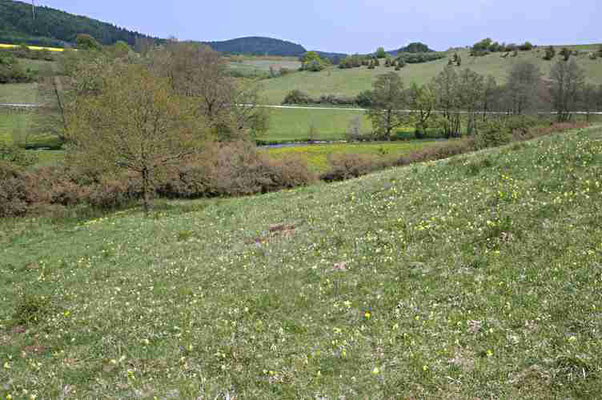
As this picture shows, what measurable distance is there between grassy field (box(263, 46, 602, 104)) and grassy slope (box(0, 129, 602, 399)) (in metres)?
118

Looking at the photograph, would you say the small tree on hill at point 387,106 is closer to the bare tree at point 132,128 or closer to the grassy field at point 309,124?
the grassy field at point 309,124


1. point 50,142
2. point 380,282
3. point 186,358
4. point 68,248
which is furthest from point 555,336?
point 50,142

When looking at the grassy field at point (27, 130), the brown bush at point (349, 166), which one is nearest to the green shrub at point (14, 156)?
the grassy field at point (27, 130)

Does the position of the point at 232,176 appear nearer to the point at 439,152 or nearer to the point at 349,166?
the point at 349,166

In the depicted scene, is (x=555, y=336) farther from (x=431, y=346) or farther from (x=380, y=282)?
(x=380, y=282)

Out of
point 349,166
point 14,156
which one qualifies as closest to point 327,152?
point 349,166

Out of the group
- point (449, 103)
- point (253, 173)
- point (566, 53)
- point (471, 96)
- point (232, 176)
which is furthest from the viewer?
point (566, 53)

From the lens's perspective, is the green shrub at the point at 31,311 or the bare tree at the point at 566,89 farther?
the bare tree at the point at 566,89

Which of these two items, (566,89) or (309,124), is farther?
(309,124)

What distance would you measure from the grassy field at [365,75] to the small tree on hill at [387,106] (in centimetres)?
3925

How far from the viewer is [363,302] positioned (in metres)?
10.9

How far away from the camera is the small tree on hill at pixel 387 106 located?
99.3 metres

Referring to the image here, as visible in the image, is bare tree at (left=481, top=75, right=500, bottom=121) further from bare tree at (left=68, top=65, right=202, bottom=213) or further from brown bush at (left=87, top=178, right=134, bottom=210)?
brown bush at (left=87, top=178, right=134, bottom=210)

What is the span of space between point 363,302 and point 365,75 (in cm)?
15671
